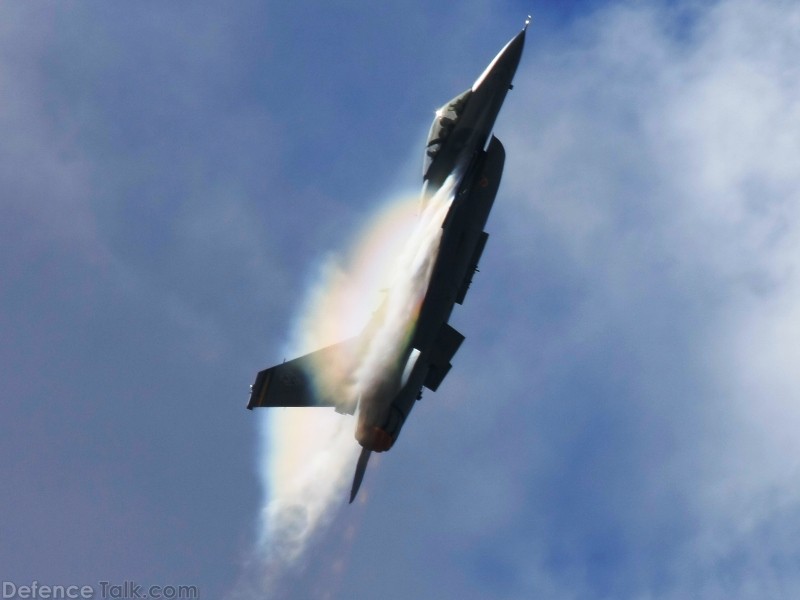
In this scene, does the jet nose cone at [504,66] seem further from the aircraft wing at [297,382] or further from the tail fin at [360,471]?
the tail fin at [360,471]

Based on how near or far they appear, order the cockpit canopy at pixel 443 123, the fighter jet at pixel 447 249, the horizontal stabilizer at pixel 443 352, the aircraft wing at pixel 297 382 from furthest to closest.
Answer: the aircraft wing at pixel 297 382
the horizontal stabilizer at pixel 443 352
the cockpit canopy at pixel 443 123
the fighter jet at pixel 447 249

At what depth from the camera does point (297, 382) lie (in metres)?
41.0

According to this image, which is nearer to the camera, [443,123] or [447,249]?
[447,249]

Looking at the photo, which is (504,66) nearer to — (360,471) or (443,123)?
(443,123)

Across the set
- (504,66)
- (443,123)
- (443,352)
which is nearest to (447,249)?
(443,352)

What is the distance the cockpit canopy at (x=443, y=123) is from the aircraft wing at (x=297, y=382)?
9058 mm

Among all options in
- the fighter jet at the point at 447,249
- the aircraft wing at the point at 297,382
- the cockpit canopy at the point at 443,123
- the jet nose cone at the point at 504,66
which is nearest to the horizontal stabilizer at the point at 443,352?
the fighter jet at the point at 447,249

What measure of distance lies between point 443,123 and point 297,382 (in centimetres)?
1314

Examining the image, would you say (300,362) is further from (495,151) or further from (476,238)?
(495,151)

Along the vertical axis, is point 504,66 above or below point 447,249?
above

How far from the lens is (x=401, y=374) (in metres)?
37.9

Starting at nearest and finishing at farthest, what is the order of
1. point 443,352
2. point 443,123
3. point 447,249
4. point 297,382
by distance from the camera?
1. point 447,249
2. point 443,123
3. point 443,352
4. point 297,382

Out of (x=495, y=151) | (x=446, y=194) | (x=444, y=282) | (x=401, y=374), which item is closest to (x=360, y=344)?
(x=401, y=374)

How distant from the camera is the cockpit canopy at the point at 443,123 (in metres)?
38.0
